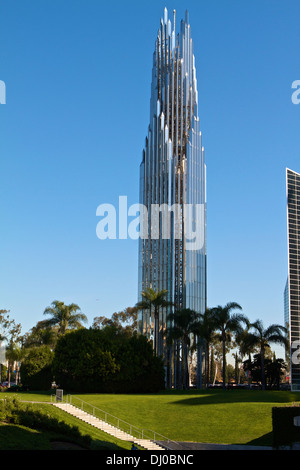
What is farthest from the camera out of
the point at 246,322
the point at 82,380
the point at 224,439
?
the point at 246,322

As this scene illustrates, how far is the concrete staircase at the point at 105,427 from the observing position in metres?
37.5

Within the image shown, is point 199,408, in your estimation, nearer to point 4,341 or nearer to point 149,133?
point 4,341

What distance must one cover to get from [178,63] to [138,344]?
76894 millimetres

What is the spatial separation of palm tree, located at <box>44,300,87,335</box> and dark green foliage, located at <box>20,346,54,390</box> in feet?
57.1

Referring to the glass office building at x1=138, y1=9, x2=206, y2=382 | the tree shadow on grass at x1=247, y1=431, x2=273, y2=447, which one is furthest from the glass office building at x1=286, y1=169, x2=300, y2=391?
the tree shadow on grass at x1=247, y1=431, x2=273, y2=447

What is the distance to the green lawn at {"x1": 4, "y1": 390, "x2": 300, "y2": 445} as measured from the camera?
3906 cm

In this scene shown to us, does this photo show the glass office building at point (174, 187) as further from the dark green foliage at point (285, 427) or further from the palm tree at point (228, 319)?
the dark green foliage at point (285, 427)

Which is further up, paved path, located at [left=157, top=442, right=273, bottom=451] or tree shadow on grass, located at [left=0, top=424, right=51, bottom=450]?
tree shadow on grass, located at [left=0, top=424, right=51, bottom=450]

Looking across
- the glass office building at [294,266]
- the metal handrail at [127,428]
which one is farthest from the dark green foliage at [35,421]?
the glass office building at [294,266]

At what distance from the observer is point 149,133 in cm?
11981

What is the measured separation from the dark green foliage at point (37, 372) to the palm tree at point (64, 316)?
57.1ft

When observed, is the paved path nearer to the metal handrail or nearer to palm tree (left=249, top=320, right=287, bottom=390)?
the metal handrail

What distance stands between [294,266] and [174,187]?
114ft

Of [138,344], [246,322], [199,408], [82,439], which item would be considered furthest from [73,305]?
[82,439]
